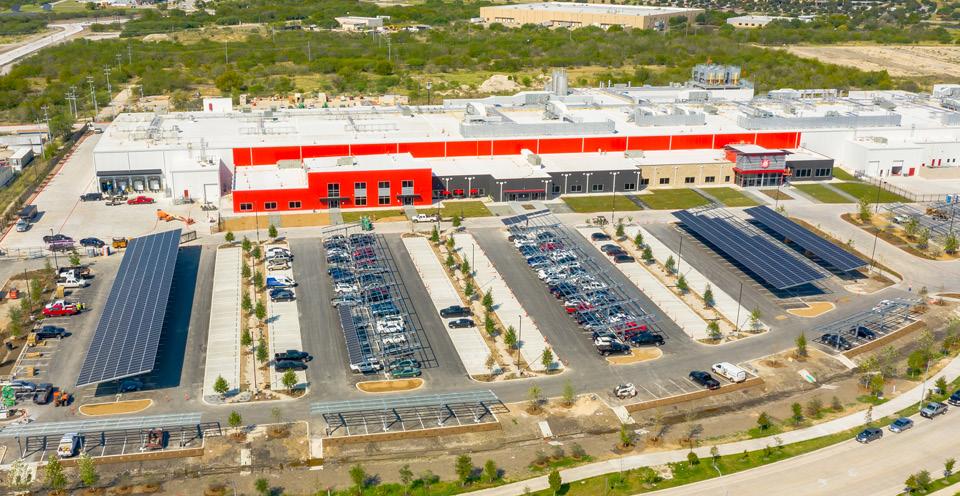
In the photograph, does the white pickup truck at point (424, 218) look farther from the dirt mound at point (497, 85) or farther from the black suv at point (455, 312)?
the dirt mound at point (497, 85)

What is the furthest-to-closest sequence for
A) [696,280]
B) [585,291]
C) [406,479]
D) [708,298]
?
[696,280] < [585,291] < [708,298] < [406,479]

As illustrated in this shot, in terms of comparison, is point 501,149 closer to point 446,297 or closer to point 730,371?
point 446,297

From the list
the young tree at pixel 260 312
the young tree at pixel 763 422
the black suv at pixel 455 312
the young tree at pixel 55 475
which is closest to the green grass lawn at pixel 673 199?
the black suv at pixel 455 312

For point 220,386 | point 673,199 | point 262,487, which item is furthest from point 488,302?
point 673,199

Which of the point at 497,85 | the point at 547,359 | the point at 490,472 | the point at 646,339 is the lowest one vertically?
the point at 490,472

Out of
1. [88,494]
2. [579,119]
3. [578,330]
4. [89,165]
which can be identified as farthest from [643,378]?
[89,165]

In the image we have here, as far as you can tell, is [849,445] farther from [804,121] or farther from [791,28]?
[791,28]

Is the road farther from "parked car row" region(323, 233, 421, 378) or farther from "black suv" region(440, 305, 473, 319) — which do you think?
"black suv" region(440, 305, 473, 319)
